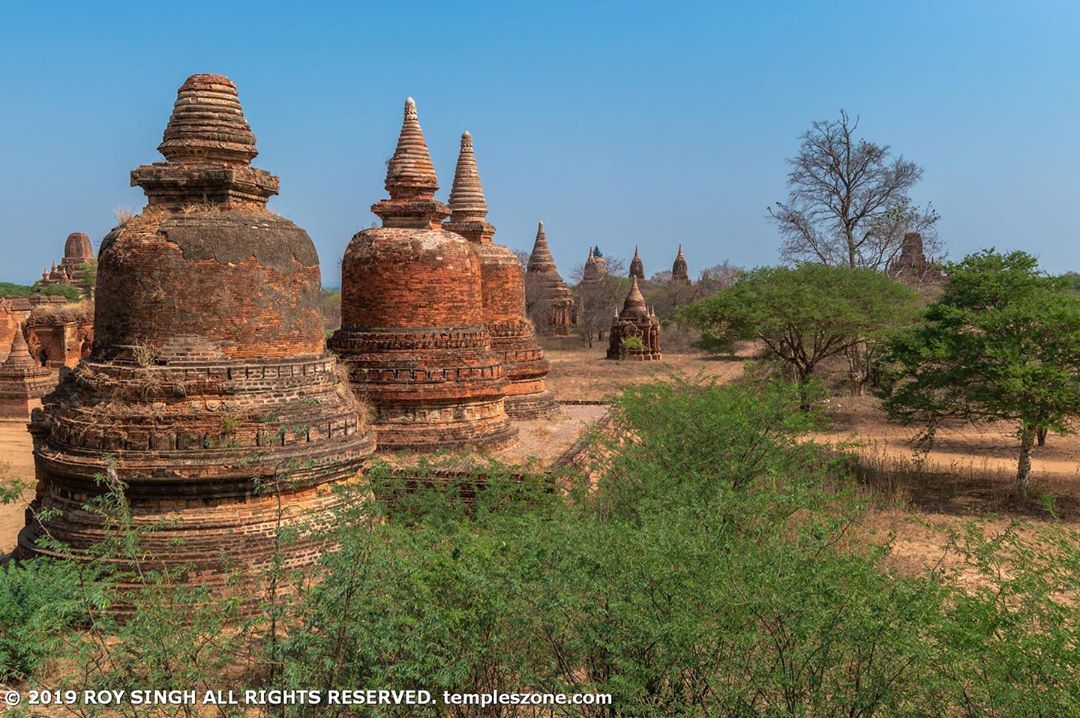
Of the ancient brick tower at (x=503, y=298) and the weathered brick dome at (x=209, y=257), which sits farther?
the ancient brick tower at (x=503, y=298)

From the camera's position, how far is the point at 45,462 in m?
8.47

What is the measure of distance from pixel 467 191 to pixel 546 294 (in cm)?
3190

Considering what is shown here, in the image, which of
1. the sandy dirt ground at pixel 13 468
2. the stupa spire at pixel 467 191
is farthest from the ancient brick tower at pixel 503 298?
the sandy dirt ground at pixel 13 468

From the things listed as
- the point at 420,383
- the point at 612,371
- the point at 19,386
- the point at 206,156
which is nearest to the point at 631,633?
the point at 206,156

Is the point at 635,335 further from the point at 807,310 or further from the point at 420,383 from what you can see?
the point at 420,383

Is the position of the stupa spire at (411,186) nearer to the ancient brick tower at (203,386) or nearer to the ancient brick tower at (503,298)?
the ancient brick tower at (503,298)

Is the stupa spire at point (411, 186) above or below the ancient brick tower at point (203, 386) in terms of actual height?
above

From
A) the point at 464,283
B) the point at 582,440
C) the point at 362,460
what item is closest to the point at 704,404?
the point at 582,440

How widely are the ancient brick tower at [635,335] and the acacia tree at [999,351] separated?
22.3m

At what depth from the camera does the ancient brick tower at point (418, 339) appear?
44.2ft

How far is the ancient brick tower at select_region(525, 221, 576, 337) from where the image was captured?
5034 centimetres

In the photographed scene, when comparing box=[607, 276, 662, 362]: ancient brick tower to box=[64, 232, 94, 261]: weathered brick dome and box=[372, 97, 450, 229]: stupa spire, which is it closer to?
box=[372, 97, 450, 229]: stupa spire

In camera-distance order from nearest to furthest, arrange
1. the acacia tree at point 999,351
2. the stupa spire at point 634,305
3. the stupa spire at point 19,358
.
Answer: the acacia tree at point 999,351 < the stupa spire at point 19,358 < the stupa spire at point 634,305

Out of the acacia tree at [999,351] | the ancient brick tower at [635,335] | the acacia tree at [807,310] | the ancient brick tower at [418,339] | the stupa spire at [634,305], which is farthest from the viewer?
the stupa spire at [634,305]
